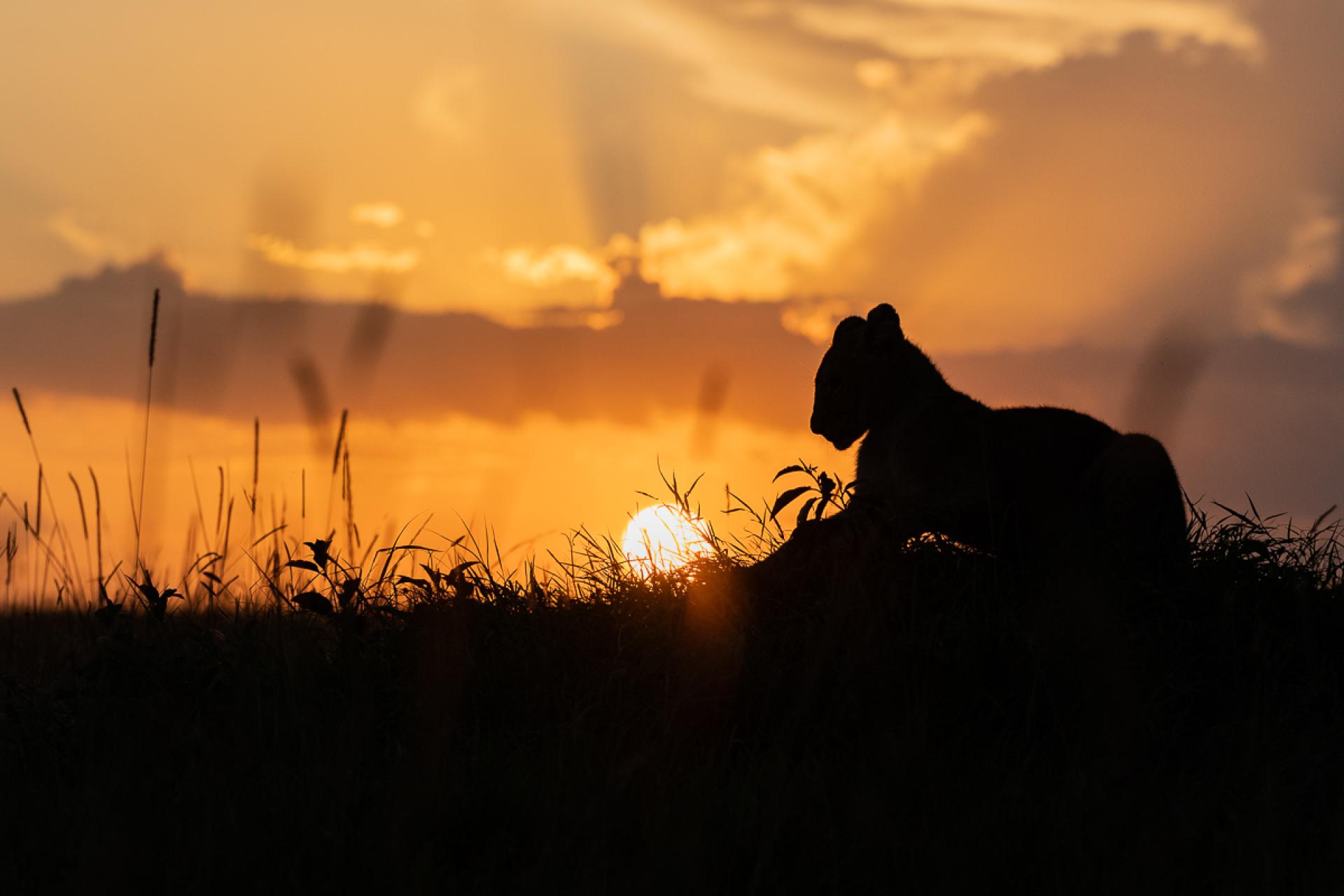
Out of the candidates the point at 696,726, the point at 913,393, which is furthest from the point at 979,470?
the point at 696,726

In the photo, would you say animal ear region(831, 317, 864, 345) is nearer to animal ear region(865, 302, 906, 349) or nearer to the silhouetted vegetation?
animal ear region(865, 302, 906, 349)

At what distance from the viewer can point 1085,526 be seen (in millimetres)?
5949

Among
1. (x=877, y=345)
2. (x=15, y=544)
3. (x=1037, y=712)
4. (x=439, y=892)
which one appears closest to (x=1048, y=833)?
(x=1037, y=712)

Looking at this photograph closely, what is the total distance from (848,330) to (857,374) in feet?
0.83

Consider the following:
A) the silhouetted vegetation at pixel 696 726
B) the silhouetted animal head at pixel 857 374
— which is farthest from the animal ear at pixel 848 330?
the silhouetted vegetation at pixel 696 726

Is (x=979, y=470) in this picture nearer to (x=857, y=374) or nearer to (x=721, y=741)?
(x=857, y=374)

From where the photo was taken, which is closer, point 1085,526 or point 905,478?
point 1085,526

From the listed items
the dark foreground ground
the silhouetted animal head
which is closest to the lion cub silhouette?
the silhouetted animal head

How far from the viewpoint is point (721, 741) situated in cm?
468

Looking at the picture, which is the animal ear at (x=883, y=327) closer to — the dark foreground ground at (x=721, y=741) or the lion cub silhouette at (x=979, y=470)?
the lion cub silhouette at (x=979, y=470)

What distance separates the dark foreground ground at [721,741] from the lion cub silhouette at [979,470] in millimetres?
226

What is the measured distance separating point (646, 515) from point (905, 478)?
138 cm

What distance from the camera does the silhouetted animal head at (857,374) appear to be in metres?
6.63

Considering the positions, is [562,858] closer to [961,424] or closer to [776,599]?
[776,599]
